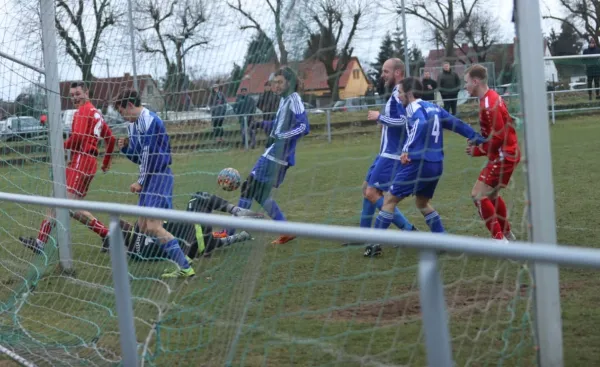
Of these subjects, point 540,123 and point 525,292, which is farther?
point 525,292

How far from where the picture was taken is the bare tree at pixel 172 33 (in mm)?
Result: 4902

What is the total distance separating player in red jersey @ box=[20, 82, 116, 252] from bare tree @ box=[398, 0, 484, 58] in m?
3.75

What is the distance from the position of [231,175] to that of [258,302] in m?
1.08

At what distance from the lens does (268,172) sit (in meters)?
5.40

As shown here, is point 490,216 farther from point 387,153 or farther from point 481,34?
point 481,34

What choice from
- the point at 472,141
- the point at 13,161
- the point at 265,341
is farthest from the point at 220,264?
the point at 13,161

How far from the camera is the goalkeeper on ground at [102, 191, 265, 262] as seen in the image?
3770 mm

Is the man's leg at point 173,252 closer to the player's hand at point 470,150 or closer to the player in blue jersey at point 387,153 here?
the player in blue jersey at point 387,153

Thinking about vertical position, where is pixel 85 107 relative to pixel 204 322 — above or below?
above

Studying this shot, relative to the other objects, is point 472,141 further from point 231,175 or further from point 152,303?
point 152,303

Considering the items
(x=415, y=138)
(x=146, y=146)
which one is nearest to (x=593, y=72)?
(x=415, y=138)

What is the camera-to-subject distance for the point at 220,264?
5.03 meters

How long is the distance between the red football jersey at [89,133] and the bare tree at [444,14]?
380 centimetres

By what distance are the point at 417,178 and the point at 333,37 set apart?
7.57 feet
